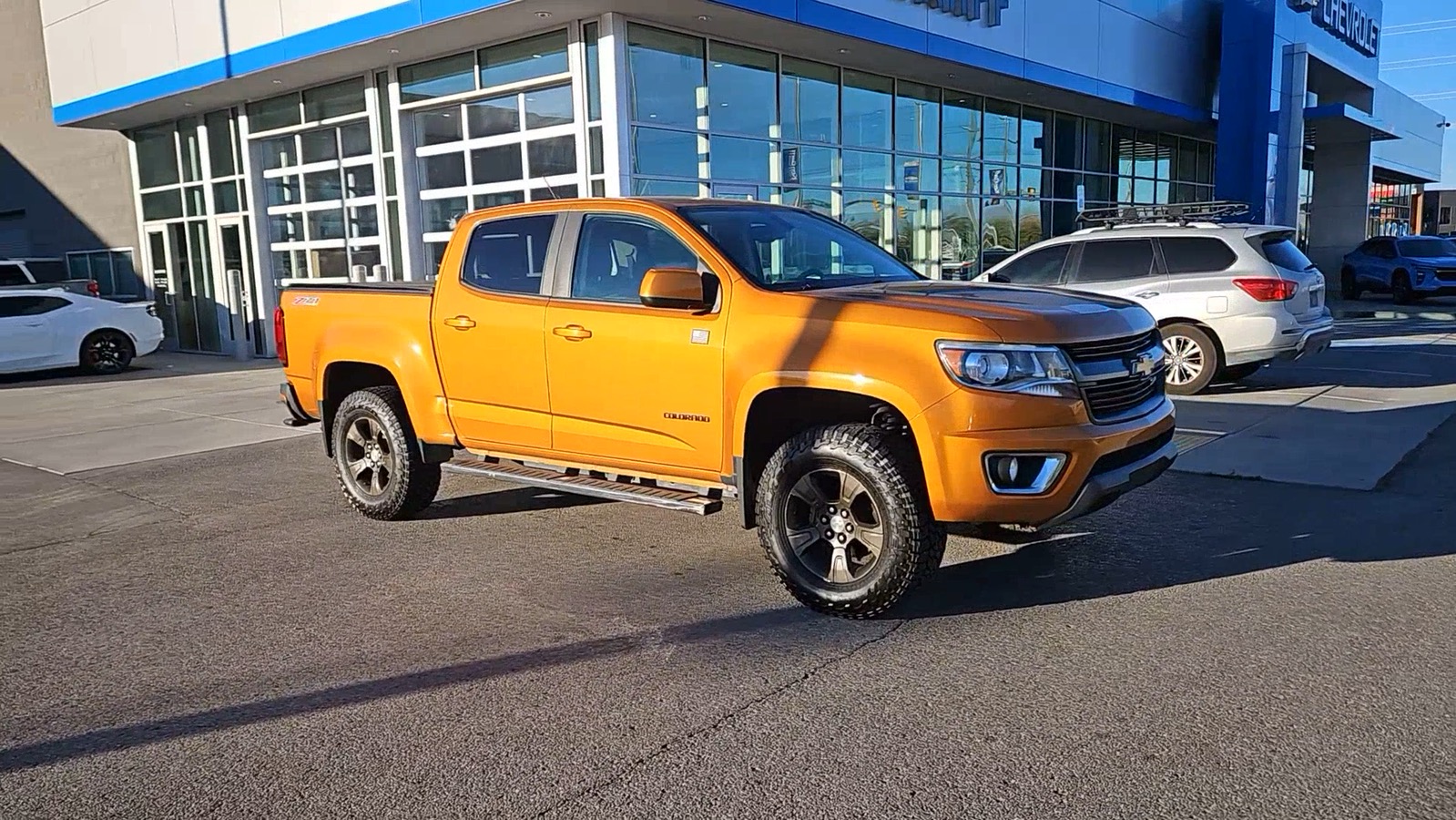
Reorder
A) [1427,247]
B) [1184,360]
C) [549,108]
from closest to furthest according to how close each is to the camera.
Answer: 1. [1184,360]
2. [549,108]
3. [1427,247]

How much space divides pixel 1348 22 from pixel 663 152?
2318 cm

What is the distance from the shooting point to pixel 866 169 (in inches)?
704

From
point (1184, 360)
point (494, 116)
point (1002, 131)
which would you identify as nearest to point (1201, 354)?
point (1184, 360)

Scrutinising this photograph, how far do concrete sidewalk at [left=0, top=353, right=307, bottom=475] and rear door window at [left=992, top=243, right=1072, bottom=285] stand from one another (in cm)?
818

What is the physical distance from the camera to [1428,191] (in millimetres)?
65562

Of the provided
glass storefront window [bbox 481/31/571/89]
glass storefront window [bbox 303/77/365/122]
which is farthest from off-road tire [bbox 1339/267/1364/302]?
glass storefront window [bbox 303/77/365/122]

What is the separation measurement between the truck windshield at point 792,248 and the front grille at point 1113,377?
4.67ft

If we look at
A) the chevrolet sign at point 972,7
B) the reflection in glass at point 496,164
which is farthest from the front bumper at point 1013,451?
the chevrolet sign at point 972,7

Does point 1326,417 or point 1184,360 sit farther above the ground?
point 1184,360

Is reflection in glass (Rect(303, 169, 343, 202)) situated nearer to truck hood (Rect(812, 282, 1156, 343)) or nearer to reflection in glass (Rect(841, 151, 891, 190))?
reflection in glass (Rect(841, 151, 891, 190))

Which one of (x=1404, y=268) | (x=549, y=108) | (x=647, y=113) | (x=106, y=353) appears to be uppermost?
(x=549, y=108)

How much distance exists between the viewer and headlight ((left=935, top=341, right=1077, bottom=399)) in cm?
454

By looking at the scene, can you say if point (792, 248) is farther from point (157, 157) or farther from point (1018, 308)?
point (157, 157)

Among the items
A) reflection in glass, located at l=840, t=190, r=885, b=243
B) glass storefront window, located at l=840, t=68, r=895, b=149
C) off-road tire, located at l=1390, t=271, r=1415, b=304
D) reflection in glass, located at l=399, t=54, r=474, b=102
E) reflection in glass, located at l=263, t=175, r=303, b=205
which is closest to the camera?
reflection in glass, located at l=399, t=54, r=474, b=102
